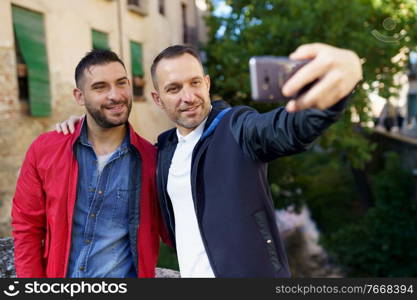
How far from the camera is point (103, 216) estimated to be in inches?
67.8

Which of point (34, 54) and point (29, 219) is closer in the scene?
point (29, 219)

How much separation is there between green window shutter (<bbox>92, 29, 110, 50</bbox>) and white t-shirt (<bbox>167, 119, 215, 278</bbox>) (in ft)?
7.30

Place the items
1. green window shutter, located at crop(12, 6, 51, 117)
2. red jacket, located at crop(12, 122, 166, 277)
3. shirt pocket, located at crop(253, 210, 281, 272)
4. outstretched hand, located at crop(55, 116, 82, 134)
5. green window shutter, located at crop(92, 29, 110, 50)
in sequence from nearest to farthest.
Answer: shirt pocket, located at crop(253, 210, 281, 272)
red jacket, located at crop(12, 122, 166, 277)
outstretched hand, located at crop(55, 116, 82, 134)
green window shutter, located at crop(12, 6, 51, 117)
green window shutter, located at crop(92, 29, 110, 50)

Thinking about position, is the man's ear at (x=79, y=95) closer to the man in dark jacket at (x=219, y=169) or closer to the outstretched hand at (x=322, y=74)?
A: the man in dark jacket at (x=219, y=169)

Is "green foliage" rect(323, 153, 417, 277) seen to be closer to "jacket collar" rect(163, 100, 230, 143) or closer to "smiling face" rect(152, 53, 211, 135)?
"jacket collar" rect(163, 100, 230, 143)

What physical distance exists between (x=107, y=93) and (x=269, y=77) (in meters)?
0.93

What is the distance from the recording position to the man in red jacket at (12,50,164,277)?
1711 mm

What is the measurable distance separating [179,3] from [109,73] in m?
3.33

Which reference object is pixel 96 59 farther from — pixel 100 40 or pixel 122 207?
pixel 100 40

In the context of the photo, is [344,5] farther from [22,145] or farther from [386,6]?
[22,145]

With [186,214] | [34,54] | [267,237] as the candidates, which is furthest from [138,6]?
[267,237]

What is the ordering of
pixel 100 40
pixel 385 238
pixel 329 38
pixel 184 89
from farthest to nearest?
pixel 385 238, pixel 329 38, pixel 100 40, pixel 184 89

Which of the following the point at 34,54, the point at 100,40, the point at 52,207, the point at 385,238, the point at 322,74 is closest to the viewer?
the point at 322,74

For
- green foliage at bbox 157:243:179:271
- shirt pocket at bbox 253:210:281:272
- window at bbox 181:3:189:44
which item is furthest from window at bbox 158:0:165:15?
shirt pocket at bbox 253:210:281:272
